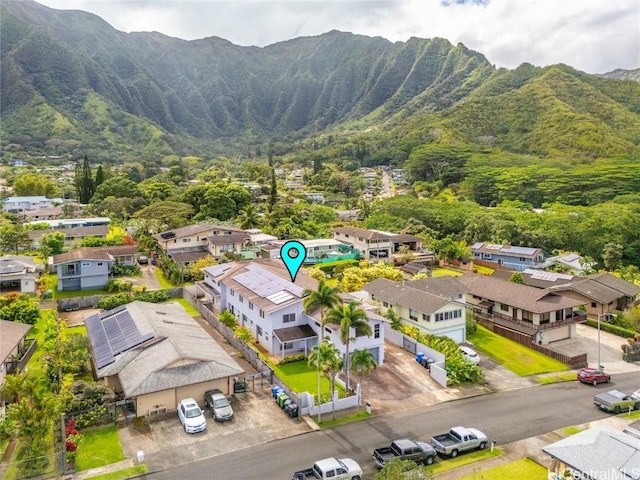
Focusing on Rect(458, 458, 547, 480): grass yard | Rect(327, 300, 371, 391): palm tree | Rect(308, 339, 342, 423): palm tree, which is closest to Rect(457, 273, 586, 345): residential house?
Rect(327, 300, 371, 391): palm tree

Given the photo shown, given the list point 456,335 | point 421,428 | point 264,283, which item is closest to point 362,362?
point 421,428

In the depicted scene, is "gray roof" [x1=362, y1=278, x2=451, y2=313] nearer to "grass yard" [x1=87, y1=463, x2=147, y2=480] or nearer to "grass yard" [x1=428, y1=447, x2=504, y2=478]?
"grass yard" [x1=428, y1=447, x2=504, y2=478]

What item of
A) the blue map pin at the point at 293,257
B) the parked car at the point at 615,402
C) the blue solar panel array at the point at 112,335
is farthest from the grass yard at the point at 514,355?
the blue solar panel array at the point at 112,335

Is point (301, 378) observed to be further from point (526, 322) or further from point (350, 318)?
point (526, 322)

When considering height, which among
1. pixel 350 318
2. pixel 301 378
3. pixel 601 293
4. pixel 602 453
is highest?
pixel 350 318

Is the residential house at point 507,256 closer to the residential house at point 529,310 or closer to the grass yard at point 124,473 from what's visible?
the residential house at point 529,310

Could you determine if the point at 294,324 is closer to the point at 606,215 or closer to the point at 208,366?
the point at 208,366

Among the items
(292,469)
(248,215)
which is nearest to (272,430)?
(292,469)
